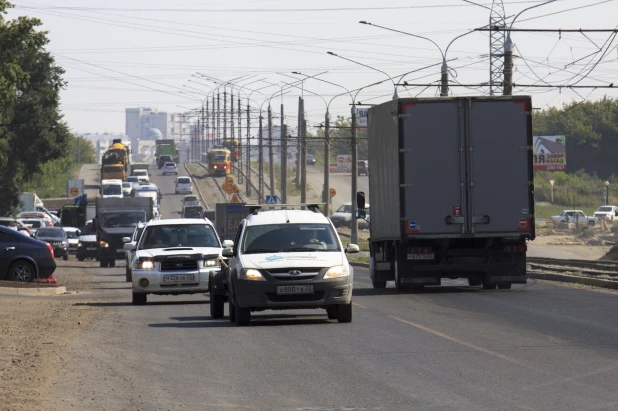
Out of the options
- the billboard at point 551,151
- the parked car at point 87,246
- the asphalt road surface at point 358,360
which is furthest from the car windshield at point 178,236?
the billboard at point 551,151

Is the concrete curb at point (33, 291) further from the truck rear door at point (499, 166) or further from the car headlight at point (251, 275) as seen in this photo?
the car headlight at point (251, 275)

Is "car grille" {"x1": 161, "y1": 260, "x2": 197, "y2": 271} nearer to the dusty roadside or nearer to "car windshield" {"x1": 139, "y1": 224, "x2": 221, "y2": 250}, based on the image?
"car windshield" {"x1": 139, "y1": 224, "x2": 221, "y2": 250}

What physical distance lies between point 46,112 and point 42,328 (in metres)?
58.3

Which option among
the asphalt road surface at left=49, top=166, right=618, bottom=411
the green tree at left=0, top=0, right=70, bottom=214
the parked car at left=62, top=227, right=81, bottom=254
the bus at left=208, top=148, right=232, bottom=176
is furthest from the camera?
the bus at left=208, top=148, right=232, bottom=176

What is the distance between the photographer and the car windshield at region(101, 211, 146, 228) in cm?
4694

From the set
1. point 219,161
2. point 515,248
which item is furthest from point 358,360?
point 219,161

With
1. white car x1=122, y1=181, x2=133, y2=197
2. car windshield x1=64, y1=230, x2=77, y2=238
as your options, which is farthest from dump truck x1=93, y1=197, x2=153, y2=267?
white car x1=122, y1=181, x2=133, y2=197

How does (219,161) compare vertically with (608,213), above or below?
above

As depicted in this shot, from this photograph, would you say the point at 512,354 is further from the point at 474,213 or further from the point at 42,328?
the point at 474,213

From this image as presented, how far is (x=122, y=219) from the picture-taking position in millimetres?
47281

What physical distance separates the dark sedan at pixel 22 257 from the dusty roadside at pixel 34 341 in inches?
65.8

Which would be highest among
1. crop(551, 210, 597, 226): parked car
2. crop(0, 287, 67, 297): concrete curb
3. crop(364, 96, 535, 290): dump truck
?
crop(364, 96, 535, 290): dump truck

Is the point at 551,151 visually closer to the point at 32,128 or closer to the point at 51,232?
the point at 32,128

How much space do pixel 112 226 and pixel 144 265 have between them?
24.0 metres
